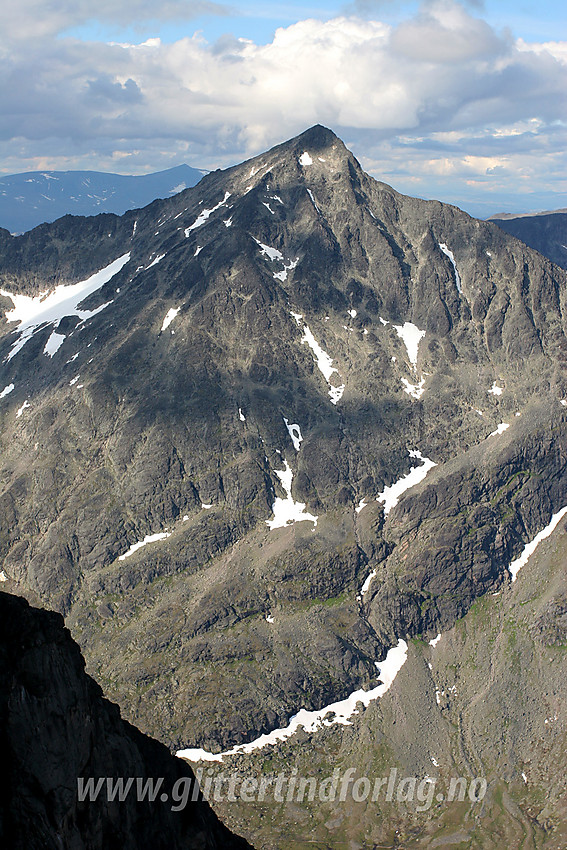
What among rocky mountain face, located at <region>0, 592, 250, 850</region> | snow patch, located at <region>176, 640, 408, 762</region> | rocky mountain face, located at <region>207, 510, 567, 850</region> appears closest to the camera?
rocky mountain face, located at <region>0, 592, 250, 850</region>

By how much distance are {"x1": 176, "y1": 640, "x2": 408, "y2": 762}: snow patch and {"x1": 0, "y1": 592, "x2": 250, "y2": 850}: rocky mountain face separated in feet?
455

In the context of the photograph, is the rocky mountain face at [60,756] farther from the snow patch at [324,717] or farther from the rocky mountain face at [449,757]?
the snow patch at [324,717]

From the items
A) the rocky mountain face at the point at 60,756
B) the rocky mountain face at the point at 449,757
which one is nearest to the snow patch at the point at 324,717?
the rocky mountain face at the point at 449,757

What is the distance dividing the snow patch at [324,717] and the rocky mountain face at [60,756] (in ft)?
455

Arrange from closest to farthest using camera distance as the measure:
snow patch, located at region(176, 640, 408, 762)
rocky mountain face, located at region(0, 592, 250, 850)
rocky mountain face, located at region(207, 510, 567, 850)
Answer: rocky mountain face, located at region(0, 592, 250, 850) → rocky mountain face, located at region(207, 510, 567, 850) → snow patch, located at region(176, 640, 408, 762)

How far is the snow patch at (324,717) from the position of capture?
173875 millimetres

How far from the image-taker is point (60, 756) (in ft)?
123

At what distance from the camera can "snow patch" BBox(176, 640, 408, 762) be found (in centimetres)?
17388

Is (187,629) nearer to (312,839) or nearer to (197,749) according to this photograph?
(197,749)

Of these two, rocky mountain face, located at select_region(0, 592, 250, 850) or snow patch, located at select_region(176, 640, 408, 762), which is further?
snow patch, located at select_region(176, 640, 408, 762)

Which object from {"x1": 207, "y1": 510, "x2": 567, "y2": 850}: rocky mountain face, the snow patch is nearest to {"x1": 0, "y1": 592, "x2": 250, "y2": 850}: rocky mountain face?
{"x1": 207, "y1": 510, "x2": 567, "y2": 850}: rocky mountain face

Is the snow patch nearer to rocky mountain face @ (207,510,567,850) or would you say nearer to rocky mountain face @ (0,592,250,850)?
rocky mountain face @ (207,510,567,850)

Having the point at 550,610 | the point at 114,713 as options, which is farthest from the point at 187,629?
the point at 114,713

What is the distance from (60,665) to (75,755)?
18.2ft
